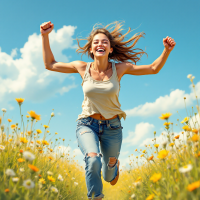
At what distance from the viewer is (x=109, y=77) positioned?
13.6ft

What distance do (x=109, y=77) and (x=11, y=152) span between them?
2.25 metres

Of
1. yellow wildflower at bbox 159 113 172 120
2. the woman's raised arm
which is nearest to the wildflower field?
yellow wildflower at bbox 159 113 172 120

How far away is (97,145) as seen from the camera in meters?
3.45

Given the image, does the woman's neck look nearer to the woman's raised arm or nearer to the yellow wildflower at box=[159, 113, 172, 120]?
the woman's raised arm

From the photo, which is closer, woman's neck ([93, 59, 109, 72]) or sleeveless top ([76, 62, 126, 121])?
sleeveless top ([76, 62, 126, 121])

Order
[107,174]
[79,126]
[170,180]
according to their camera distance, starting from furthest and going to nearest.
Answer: [107,174] → [79,126] → [170,180]

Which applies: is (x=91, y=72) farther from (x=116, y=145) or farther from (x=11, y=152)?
(x=11, y=152)

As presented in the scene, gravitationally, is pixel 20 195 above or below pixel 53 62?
below

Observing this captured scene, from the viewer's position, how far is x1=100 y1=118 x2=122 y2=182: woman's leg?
3891 millimetres

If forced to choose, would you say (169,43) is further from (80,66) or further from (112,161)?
(112,161)

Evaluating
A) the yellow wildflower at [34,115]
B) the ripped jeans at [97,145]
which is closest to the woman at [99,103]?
the ripped jeans at [97,145]

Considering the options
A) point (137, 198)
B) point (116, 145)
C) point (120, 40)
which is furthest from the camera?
point (120, 40)

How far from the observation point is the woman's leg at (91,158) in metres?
3.20

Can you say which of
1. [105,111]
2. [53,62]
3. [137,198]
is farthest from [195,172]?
[53,62]
